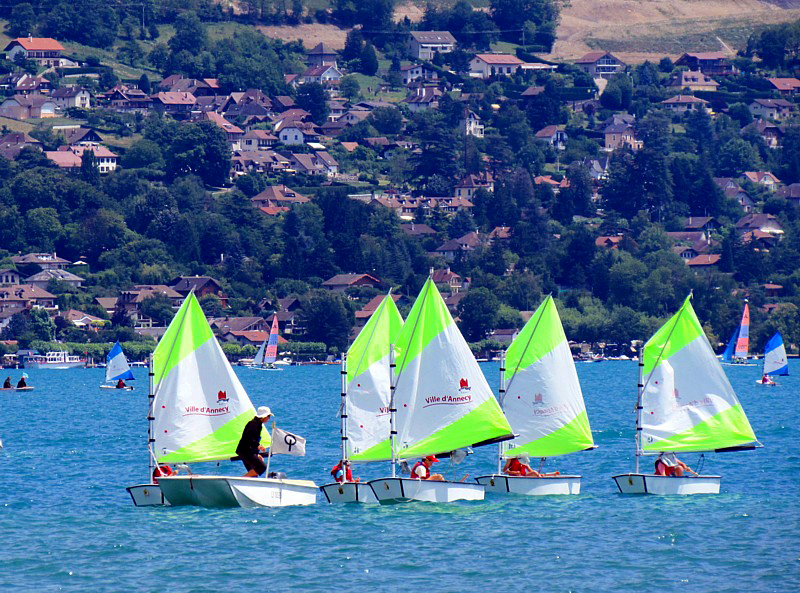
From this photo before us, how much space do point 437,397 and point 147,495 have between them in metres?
8.16

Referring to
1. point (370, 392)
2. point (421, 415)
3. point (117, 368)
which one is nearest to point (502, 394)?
point (421, 415)

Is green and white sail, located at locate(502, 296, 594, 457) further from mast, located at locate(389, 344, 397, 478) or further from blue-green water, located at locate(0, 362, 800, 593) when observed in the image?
mast, located at locate(389, 344, 397, 478)

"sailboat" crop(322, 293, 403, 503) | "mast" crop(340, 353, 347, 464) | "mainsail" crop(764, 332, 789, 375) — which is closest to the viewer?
"mast" crop(340, 353, 347, 464)

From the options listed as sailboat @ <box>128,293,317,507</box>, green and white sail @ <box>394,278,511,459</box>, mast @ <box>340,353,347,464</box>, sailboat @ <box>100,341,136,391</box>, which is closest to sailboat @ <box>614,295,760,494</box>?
green and white sail @ <box>394,278,511,459</box>

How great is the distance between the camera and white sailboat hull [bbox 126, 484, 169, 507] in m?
50.8

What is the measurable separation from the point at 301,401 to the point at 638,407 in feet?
231

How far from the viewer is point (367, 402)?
5125 centimetres

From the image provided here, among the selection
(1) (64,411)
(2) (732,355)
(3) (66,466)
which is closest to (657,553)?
(3) (66,466)

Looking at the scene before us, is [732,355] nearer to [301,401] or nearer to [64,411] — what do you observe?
[301,401]

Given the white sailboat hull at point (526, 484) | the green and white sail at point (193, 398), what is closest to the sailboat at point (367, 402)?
the green and white sail at point (193, 398)

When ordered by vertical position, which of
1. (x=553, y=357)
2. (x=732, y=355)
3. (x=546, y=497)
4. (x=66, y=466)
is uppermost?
(x=553, y=357)

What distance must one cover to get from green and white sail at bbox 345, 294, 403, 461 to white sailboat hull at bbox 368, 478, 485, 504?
1110mm

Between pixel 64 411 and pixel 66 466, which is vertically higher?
pixel 66 466

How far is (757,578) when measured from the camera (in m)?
42.5
